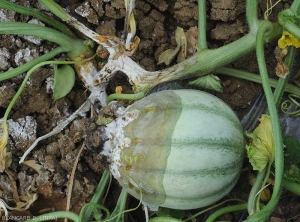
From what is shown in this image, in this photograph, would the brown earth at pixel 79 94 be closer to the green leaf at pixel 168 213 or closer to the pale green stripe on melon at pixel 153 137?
the green leaf at pixel 168 213

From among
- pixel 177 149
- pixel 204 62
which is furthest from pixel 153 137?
pixel 204 62

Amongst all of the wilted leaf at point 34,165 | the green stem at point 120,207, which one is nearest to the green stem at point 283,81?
the green stem at point 120,207

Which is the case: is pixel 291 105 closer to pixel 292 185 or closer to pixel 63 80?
pixel 292 185

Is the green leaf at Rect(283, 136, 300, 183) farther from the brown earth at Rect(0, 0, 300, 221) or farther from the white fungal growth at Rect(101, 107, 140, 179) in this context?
Result: the white fungal growth at Rect(101, 107, 140, 179)

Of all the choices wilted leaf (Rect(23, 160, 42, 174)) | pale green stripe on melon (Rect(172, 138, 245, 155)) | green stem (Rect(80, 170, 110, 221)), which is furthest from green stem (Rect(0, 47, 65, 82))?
pale green stripe on melon (Rect(172, 138, 245, 155))

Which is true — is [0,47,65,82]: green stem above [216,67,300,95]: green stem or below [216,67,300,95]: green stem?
above

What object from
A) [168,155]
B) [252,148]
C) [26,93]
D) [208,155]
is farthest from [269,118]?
[26,93]

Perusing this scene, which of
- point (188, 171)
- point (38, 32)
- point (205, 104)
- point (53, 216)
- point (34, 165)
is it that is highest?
point (38, 32)
